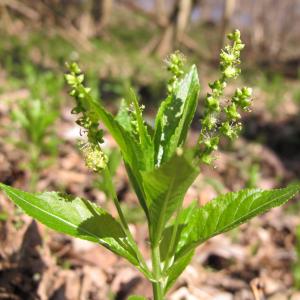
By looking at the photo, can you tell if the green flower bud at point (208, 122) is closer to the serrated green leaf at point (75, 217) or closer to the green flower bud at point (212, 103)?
the green flower bud at point (212, 103)

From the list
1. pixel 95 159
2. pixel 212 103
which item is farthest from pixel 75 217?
pixel 212 103

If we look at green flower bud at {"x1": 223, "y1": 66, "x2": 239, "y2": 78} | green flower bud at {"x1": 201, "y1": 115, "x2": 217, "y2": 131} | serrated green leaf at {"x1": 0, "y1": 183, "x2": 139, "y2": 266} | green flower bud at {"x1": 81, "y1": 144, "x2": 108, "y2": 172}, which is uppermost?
green flower bud at {"x1": 223, "y1": 66, "x2": 239, "y2": 78}

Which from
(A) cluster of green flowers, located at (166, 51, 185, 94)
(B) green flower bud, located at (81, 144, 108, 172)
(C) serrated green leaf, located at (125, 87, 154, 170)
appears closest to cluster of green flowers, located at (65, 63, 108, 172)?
(B) green flower bud, located at (81, 144, 108, 172)

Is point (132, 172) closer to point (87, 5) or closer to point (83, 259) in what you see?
point (83, 259)

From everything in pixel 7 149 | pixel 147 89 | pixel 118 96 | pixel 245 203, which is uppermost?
pixel 147 89

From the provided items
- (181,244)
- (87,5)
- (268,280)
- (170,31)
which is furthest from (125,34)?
(181,244)

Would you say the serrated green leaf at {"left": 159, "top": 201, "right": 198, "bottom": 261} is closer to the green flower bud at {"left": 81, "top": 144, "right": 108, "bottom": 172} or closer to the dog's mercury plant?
the dog's mercury plant

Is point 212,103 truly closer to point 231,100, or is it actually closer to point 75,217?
point 231,100
